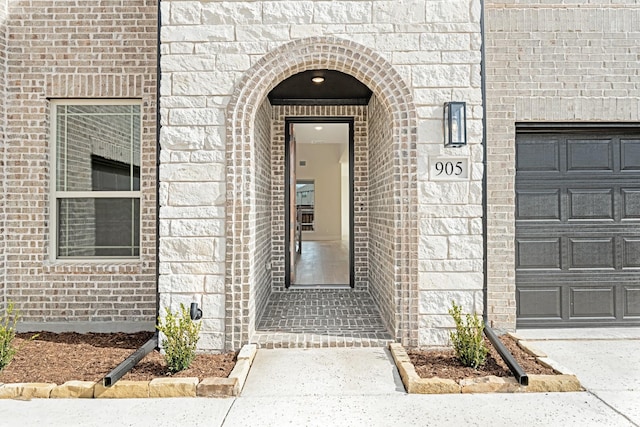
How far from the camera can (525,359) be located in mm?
3254

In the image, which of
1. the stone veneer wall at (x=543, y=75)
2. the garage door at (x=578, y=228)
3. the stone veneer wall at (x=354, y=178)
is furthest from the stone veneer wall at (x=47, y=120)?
the garage door at (x=578, y=228)

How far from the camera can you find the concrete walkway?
2.42 m

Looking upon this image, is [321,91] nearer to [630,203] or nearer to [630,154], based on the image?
[630,154]

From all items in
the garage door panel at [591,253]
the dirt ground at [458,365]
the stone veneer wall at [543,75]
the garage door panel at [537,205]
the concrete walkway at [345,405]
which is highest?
the stone veneer wall at [543,75]

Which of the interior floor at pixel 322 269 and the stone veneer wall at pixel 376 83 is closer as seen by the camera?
the stone veneer wall at pixel 376 83

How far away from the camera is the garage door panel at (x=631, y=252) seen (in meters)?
4.17

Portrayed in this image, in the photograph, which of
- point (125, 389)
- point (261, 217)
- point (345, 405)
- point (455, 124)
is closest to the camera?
point (345, 405)

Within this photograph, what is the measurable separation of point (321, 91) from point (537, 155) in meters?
2.61

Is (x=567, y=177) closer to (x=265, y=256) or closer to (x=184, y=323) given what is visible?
(x=265, y=256)

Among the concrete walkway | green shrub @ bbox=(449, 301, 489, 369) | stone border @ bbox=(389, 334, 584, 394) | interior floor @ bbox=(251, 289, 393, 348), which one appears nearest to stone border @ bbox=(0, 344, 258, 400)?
the concrete walkway

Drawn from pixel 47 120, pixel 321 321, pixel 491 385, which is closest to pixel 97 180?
pixel 47 120

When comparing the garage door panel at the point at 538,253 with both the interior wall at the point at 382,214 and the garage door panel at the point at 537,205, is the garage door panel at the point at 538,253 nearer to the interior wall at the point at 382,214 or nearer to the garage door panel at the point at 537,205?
the garage door panel at the point at 537,205

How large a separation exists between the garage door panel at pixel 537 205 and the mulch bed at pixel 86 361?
10.7ft

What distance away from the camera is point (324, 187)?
572 inches
